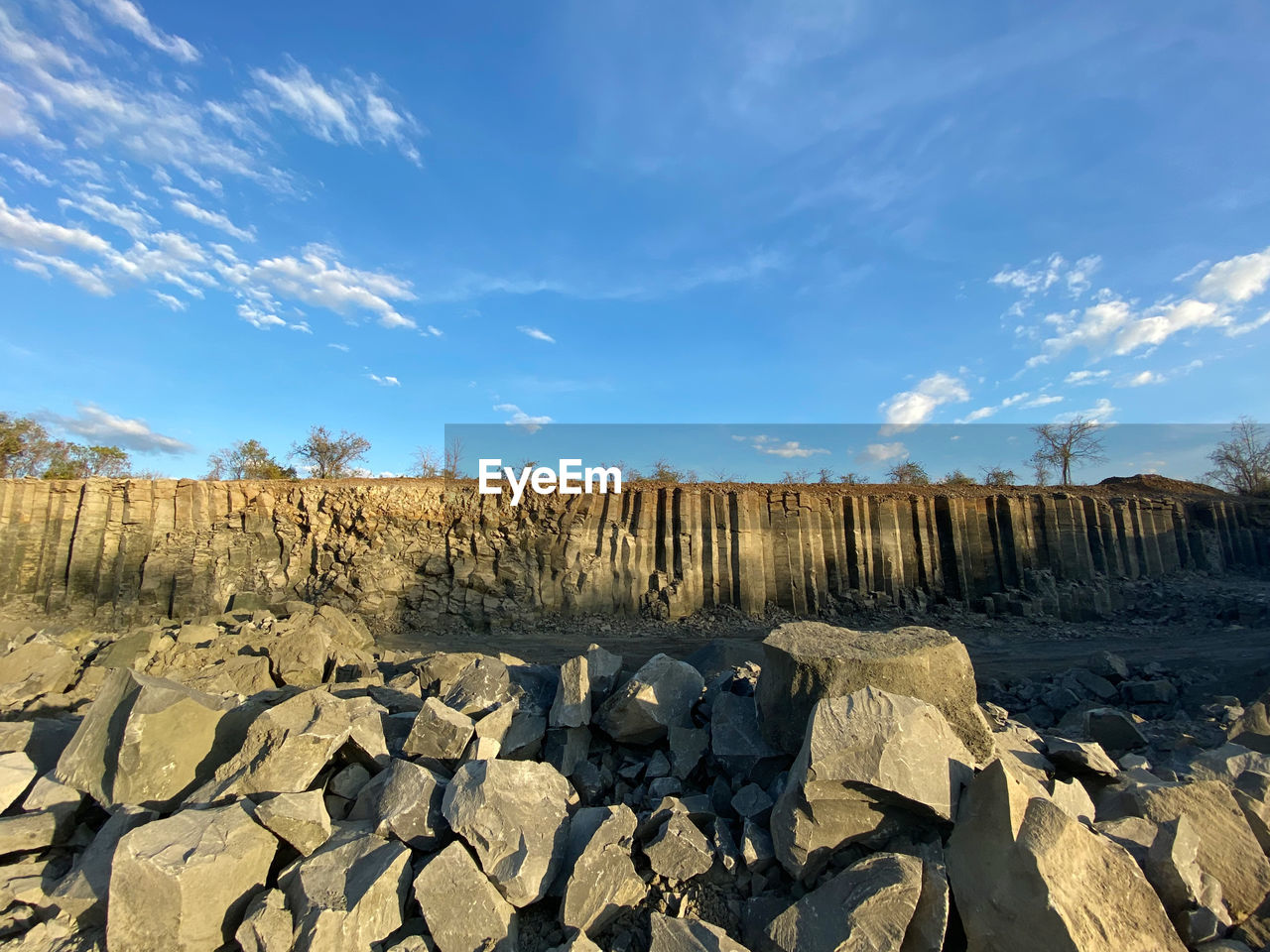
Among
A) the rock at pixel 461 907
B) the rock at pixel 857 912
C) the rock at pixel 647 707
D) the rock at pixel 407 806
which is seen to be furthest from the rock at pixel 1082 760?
the rock at pixel 407 806

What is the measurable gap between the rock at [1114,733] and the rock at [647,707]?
4.98 meters

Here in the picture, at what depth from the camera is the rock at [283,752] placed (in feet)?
12.6

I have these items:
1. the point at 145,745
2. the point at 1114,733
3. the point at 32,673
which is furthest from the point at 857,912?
the point at 32,673

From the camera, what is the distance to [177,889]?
9.84 ft

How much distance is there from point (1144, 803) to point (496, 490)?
17.3m

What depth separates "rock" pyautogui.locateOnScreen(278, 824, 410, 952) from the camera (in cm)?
298

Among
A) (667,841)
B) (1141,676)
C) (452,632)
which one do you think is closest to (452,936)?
(667,841)

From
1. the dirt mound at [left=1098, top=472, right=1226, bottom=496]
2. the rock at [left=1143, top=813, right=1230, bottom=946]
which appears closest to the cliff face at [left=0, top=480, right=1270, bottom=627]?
the dirt mound at [left=1098, top=472, right=1226, bottom=496]

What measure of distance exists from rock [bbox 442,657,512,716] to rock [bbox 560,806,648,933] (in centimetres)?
181

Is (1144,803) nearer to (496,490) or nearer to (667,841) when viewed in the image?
(667,841)

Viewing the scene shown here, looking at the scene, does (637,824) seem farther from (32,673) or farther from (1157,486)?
(1157,486)

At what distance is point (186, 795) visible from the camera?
4016 mm

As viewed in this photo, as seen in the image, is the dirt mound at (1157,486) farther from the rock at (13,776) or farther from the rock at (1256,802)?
the rock at (13,776)

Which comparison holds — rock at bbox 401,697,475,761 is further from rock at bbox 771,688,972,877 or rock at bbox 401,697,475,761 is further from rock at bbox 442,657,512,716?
rock at bbox 771,688,972,877
